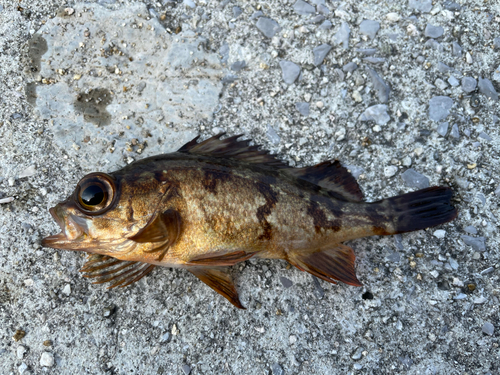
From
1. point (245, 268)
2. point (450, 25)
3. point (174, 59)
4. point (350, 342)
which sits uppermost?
point (450, 25)

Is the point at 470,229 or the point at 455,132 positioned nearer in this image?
the point at 470,229

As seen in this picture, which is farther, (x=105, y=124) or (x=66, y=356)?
(x=105, y=124)

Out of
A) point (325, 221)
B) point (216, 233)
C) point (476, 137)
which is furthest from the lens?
point (476, 137)

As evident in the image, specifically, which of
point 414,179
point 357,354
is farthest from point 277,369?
point 414,179

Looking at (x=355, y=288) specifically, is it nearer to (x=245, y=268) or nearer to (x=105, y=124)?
(x=245, y=268)

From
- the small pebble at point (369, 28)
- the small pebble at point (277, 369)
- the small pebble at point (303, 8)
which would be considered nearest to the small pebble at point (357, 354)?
the small pebble at point (277, 369)

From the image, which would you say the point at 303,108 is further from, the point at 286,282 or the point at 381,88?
the point at 286,282

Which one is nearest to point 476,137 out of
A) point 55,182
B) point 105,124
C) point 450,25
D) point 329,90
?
point 450,25
